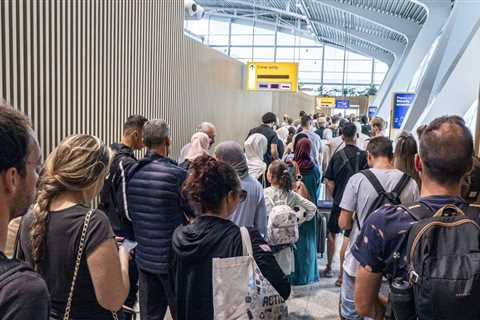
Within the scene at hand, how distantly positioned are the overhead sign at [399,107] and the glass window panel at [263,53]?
2437cm

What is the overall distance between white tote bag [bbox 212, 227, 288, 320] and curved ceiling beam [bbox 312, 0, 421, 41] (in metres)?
21.8

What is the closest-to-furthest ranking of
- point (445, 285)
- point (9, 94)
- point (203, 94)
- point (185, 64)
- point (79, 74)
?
point (445, 285) < point (9, 94) < point (79, 74) < point (185, 64) < point (203, 94)

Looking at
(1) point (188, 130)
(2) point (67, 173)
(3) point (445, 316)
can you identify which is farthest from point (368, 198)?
(1) point (188, 130)

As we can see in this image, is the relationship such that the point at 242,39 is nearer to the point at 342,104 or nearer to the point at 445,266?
the point at 342,104

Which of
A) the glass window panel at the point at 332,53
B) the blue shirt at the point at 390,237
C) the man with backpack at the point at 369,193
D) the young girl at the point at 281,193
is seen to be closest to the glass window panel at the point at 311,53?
the glass window panel at the point at 332,53

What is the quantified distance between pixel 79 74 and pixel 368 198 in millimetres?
3453

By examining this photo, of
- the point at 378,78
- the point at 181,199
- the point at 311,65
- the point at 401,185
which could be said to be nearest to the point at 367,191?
the point at 401,185

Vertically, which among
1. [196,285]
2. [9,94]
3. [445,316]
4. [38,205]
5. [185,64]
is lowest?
[196,285]

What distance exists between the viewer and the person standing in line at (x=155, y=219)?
2.88 metres

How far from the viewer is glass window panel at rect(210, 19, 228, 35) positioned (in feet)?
116

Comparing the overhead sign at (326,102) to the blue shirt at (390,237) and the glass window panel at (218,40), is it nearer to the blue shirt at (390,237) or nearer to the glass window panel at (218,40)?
the glass window panel at (218,40)

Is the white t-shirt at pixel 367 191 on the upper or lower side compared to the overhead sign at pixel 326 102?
lower

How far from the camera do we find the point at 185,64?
8.25 meters

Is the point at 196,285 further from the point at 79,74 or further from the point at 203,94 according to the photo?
the point at 203,94
